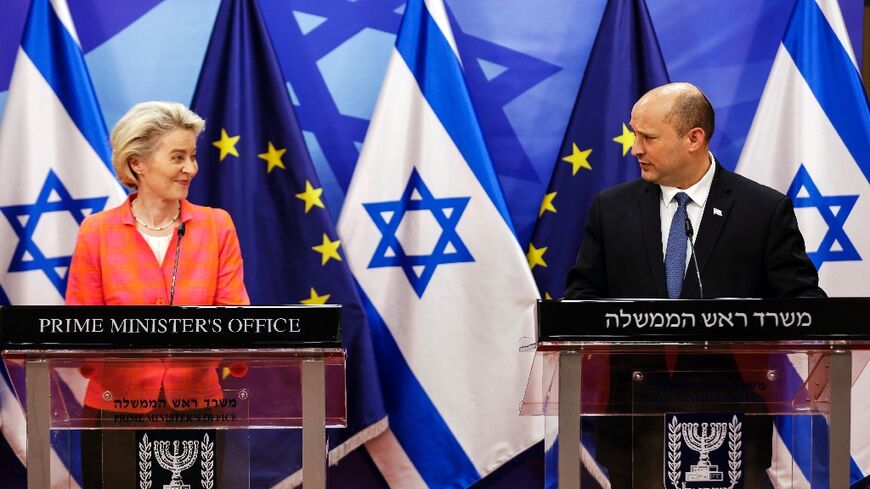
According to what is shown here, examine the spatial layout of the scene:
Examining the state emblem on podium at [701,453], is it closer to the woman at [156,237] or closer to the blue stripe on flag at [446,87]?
the woman at [156,237]

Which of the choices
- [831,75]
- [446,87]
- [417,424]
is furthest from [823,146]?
[417,424]

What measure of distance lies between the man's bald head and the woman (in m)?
1.35

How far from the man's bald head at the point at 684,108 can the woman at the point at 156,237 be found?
1349 millimetres

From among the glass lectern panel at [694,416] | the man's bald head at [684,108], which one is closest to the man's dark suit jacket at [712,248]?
the man's bald head at [684,108]

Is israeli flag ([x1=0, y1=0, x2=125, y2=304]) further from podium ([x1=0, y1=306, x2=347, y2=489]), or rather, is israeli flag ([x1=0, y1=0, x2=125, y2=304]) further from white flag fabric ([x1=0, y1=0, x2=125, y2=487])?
podium ([x1=0, y1=306, x2=347, y2=489])

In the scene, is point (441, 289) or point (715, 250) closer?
point (715, 250)

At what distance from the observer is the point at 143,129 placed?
3.23m

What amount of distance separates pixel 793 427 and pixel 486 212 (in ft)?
6.89

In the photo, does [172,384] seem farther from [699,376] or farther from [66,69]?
[66,69]

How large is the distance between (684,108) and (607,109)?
3.00ft

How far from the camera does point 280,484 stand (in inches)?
84.6

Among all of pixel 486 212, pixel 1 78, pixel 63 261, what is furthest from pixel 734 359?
pixel 1 78

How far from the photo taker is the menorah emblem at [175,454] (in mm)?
2178

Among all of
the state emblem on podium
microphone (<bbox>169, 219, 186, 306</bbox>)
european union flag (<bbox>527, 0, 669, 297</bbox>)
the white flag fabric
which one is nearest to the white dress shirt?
european union flag (<bbox>527, 0, 669, 297</bbox>)
